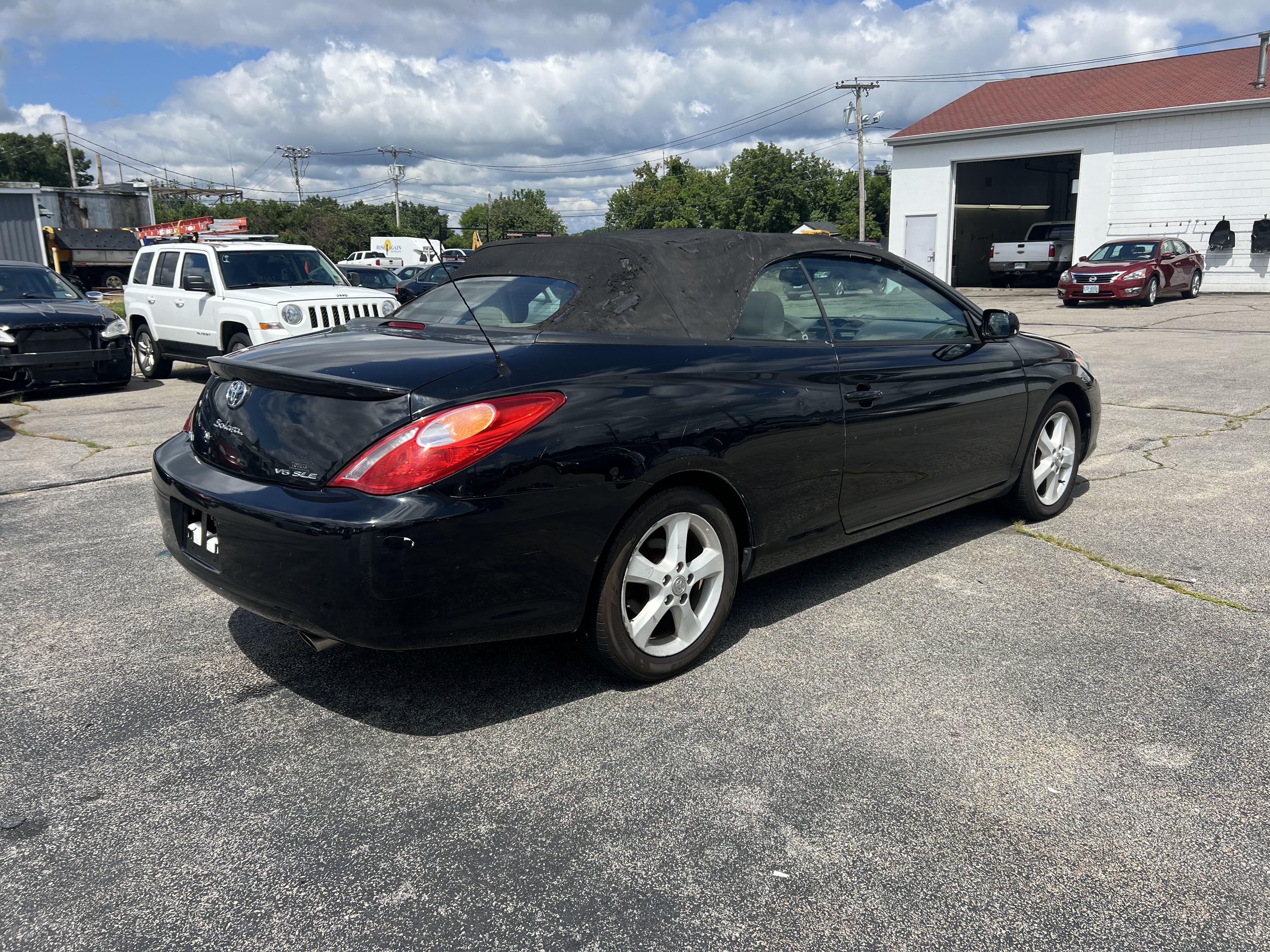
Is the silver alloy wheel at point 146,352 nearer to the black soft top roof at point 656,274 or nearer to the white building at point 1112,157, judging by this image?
the black soft top roof at point 656,274

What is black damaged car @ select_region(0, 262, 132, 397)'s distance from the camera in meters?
10.5

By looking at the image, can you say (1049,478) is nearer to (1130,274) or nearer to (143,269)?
(143,269)

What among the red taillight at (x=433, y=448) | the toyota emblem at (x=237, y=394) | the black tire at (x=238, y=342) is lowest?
the black tire at (x=238, y=342)

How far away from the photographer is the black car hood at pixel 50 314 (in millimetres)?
10664

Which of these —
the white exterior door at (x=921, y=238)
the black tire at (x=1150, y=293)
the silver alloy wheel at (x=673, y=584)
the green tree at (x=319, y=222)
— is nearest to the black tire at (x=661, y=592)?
the silver alloy wheel at (x=673, y=584)

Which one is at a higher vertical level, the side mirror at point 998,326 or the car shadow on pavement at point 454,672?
the side mirror at point 998,326

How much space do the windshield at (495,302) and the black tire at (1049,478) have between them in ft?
9.20

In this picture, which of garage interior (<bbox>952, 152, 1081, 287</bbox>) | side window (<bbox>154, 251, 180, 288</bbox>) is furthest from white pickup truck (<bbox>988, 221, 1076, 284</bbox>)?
side window (<bbox>154, 251, 180, 288</bbox>)

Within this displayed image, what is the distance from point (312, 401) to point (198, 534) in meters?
0.68

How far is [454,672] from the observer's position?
3.53 m

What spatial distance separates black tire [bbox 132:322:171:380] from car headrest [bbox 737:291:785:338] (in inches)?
450

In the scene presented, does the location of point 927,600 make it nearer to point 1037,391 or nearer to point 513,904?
point 1037,391

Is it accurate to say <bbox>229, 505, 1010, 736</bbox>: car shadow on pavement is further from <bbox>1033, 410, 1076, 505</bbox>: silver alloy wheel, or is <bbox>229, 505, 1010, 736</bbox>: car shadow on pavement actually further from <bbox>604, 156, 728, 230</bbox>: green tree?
<bbox>604, 156, 728, 230</bbox>: green tree

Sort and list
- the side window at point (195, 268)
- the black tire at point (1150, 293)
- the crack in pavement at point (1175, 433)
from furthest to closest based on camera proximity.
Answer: the black tire at point (1150, 293) < the side window at point (195, 268) < the crack in pavement at point (1175, 433)
